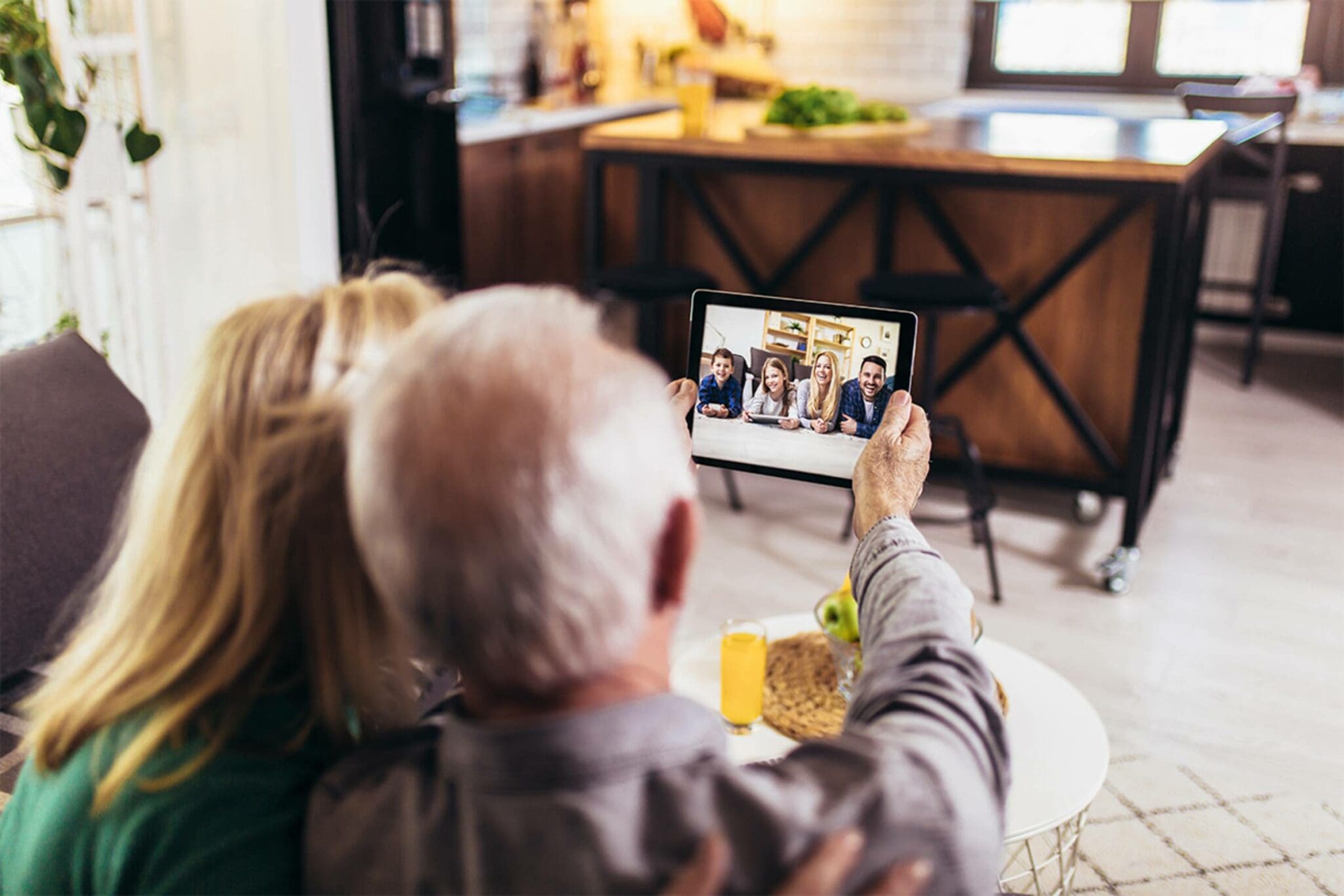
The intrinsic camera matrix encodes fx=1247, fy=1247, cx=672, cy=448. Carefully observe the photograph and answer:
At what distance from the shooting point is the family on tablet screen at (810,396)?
1251 mm

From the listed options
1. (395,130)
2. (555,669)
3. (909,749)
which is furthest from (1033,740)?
(395,130)

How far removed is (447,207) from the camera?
3.80 meters

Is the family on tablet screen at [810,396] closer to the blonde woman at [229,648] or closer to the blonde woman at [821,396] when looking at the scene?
the blonde woman at [821,396]

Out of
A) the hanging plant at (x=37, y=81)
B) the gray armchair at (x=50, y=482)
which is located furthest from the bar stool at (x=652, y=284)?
the gray armchair at (x=50, y=482)

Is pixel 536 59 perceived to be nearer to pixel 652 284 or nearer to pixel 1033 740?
pixel 652 284

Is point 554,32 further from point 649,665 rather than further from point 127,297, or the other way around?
point 649,665

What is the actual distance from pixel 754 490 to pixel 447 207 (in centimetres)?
127

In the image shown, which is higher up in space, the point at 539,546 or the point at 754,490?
the point at 539,546

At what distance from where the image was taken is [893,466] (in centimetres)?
115

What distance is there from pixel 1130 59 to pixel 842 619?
4.66 metres

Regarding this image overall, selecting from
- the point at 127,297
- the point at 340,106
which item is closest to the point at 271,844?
the point at 127,297

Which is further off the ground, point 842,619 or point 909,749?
point 909,749

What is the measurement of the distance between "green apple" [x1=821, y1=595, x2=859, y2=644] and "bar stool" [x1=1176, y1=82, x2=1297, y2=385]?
2.87m

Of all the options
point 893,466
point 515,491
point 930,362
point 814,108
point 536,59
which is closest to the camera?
point 515,491
